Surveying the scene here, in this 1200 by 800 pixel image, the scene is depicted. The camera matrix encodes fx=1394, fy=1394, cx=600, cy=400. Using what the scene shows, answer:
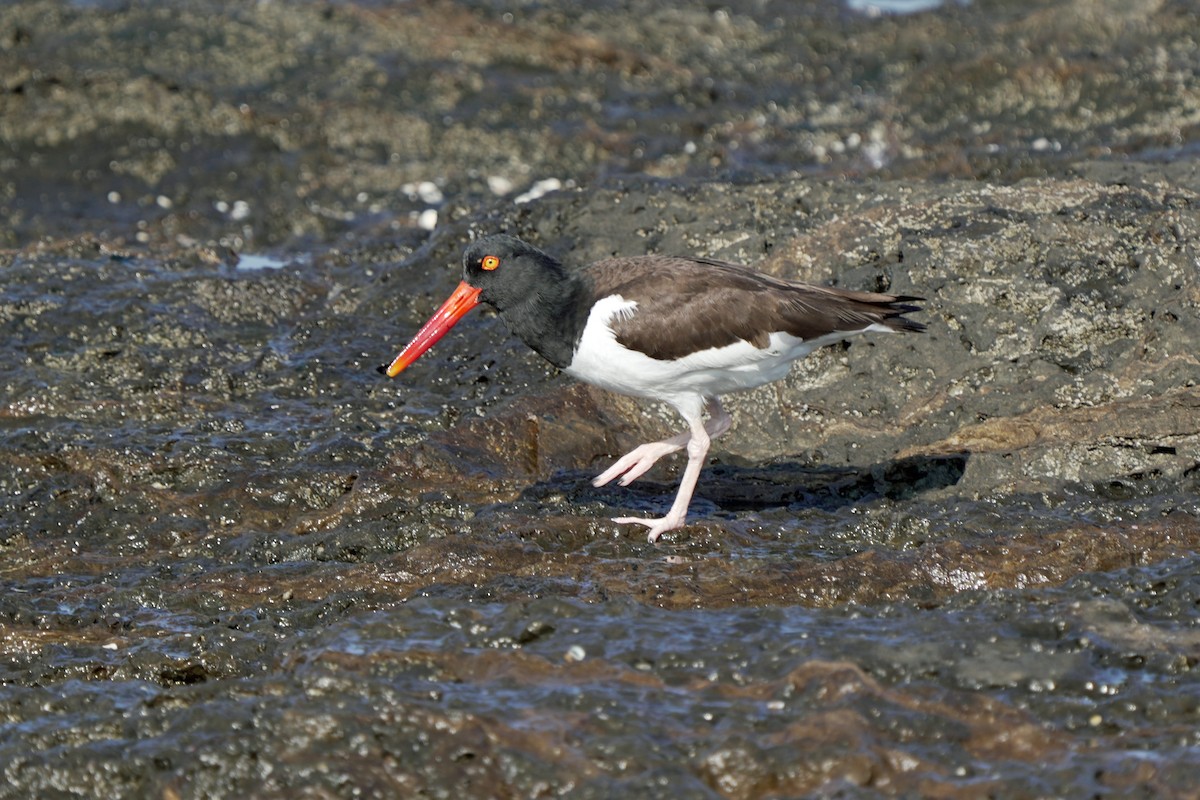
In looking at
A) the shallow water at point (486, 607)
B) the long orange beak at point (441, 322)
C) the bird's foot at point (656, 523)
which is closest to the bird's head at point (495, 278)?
the long orange beak at point (441, 322)

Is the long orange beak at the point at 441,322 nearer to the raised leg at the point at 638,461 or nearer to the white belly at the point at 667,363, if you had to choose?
the white belly at the point at 667,363

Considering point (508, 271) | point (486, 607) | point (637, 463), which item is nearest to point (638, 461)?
point (637, 463)

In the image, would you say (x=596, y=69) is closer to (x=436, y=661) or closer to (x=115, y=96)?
(x=115, y=96)

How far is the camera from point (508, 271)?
6523 mm

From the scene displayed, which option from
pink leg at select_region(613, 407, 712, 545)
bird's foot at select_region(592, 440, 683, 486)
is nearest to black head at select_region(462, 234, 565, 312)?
bird's foot at select_region(592, 440, 683, 486)

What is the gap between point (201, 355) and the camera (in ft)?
26.9

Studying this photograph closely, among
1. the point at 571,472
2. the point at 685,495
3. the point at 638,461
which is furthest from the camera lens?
the point at 571,472

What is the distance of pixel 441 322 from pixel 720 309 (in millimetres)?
1407

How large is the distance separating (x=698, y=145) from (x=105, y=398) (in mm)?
7241

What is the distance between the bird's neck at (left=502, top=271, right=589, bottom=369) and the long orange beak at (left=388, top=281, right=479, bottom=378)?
13.1 inches

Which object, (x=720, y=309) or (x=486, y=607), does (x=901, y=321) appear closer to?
(x=720, y=309)

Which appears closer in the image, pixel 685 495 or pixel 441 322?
pixel 685 495

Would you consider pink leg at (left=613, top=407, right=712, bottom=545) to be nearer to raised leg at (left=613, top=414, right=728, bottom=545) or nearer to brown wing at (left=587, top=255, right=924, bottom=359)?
raised leg at (left=613, top=414, right=728, bottom=545)

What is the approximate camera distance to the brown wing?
6.18m
